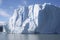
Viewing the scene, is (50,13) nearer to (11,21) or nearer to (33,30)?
(33,30)

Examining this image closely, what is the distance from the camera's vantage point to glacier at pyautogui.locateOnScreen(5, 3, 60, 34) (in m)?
56.5

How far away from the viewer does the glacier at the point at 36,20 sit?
5647cm

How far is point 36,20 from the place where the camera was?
5738cm

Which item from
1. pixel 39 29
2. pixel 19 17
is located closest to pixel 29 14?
pixel 19 17

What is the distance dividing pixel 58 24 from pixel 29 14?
32.2 ft

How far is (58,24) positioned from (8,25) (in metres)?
16.9

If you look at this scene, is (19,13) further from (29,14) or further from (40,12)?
(40,12)

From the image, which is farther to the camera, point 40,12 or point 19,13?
point 19,13

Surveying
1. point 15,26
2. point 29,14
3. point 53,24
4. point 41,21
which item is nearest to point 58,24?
point 53,24

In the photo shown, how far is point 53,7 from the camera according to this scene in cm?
5984

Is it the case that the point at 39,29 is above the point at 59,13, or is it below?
below

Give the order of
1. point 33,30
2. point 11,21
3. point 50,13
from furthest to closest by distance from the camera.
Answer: point 11,21
point 50,13
point 33,30

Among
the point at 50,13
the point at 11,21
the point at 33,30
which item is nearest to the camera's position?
the point at 33,30

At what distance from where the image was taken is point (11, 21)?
63.8 m
